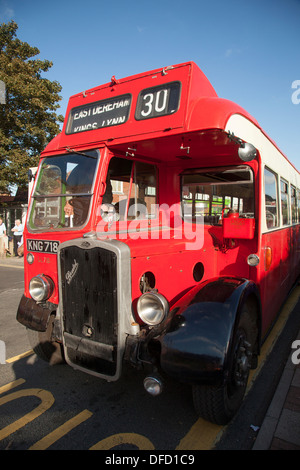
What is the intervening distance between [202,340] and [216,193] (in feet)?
7.43

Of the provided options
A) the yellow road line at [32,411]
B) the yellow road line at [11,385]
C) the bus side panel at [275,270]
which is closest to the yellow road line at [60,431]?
the yellow road line at [32,411]

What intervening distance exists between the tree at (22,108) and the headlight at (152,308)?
49.8 feet

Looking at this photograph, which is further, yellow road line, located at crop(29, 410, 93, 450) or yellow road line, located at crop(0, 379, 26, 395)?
yellow road line, located at crop(0, 379, 26, 395)

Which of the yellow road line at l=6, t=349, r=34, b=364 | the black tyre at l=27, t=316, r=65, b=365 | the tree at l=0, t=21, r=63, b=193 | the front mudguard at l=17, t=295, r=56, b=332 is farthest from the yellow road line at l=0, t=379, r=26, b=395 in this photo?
the tree at l=0, t=21, r=63, b=193

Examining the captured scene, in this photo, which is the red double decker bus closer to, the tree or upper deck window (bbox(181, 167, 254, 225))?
upper deck window (bbox(181, 167, 254, 225))

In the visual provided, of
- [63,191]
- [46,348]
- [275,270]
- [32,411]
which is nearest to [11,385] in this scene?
[46,348]

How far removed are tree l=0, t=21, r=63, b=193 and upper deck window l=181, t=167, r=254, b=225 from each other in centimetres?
1388

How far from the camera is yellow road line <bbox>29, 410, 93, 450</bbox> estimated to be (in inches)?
92.4

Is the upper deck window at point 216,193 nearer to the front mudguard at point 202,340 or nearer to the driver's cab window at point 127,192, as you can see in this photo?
the driver's cab window at point 127,192

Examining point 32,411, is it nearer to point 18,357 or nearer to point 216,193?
point 18,357

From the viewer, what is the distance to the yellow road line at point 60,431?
2348 mm

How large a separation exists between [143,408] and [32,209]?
2.56 m

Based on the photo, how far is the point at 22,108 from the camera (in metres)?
16.6
